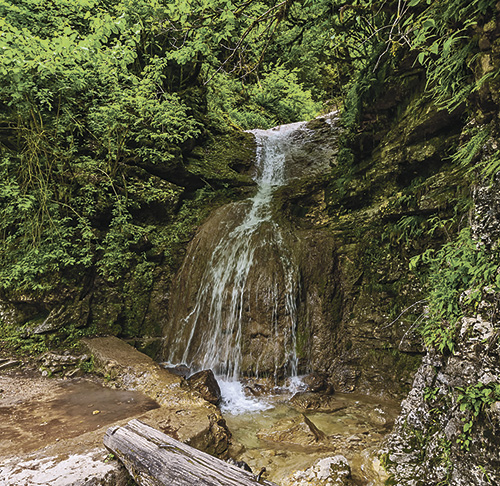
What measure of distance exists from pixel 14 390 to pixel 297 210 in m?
6.72

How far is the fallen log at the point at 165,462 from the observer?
6.81 feet

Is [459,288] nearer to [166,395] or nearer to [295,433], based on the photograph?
[295,433]

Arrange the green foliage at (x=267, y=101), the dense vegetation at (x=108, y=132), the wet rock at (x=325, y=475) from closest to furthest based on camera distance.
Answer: the wet rock at (x=325, y=475), the dense vegetation at (x=108, y=132), the green foliage at (x=267, y=101)

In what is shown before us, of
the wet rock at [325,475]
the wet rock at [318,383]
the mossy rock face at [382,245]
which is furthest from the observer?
the wet rock at [318,383]

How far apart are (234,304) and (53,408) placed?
11.1 ft

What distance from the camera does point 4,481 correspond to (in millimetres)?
2512

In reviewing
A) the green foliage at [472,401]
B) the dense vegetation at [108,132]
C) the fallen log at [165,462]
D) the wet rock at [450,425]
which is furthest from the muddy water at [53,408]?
the green foliage at [472,401]

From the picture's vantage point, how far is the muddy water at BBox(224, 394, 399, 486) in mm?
3180

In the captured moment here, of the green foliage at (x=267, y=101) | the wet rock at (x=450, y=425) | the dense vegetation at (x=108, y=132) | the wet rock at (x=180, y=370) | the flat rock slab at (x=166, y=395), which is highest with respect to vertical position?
the green foliage at (x=267, y=101)

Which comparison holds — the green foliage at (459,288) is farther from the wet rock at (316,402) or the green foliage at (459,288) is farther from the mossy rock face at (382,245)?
the wet rock at (316,402)

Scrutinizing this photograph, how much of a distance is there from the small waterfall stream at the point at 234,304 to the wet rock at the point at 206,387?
29.9 inches

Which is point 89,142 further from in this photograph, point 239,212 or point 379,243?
point 379,243

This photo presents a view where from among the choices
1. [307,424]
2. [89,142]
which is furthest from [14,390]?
[89,142]

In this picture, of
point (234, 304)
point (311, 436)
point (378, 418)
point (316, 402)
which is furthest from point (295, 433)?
point (234, 304)
